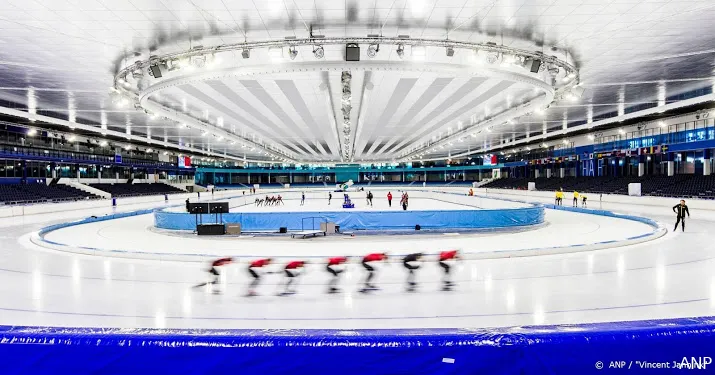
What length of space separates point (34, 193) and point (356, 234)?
2584 centimetres

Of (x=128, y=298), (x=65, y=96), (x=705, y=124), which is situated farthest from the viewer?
(x=705, y=124)

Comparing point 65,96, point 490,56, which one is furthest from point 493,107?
point 65,96

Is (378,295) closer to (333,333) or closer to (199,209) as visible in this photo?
(333,333)

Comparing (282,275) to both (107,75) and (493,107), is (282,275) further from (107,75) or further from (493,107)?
(493,107)

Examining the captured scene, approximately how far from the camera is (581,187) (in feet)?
119

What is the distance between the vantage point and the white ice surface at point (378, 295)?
4.98 m

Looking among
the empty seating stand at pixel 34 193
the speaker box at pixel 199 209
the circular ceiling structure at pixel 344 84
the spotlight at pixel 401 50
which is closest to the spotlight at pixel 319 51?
the circular ceiling structure at pixel 344 84

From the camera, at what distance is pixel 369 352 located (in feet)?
7.38

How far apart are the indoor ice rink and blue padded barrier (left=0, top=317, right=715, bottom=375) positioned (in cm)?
1

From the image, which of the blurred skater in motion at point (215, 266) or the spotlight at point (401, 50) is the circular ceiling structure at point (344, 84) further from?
the blurred skater in motion at point (215, 266)

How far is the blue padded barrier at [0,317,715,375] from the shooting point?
7.20ft

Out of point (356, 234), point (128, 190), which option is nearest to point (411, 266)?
point (356, 234)

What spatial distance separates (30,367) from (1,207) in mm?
24585

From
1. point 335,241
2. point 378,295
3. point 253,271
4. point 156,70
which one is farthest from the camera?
point 335,241
